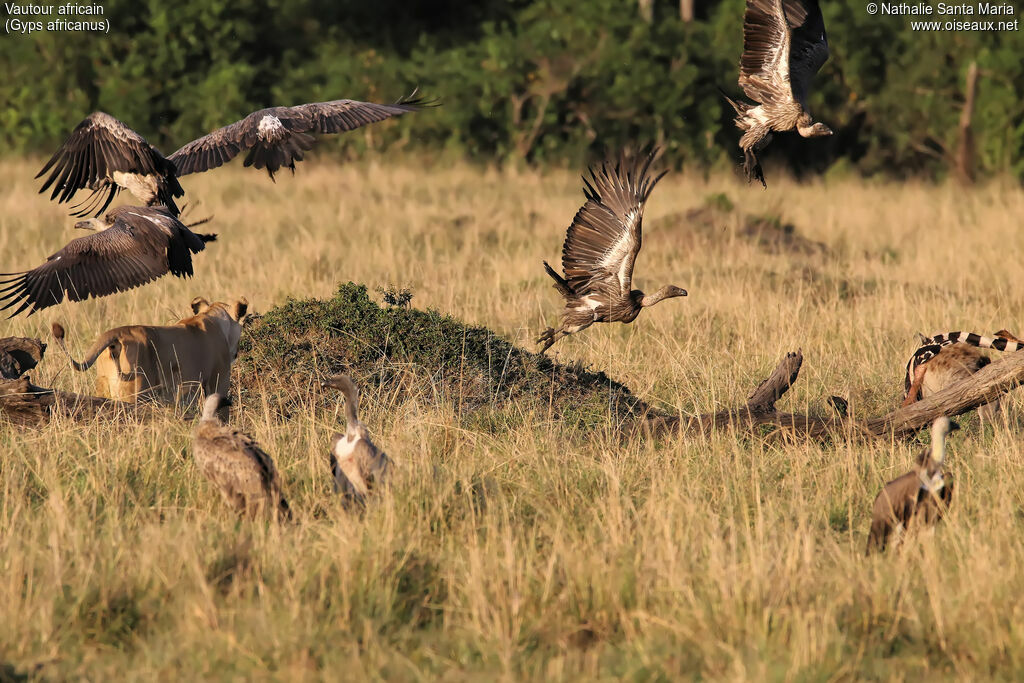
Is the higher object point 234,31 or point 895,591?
point 234,31

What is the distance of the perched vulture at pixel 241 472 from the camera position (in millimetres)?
5094

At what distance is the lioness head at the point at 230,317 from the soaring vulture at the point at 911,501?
3893 millimetres

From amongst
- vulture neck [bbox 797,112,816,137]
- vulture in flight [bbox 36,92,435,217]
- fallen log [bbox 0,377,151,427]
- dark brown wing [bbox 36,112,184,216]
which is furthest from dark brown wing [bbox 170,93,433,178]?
vulture neck [bbox 797,112,816,137]

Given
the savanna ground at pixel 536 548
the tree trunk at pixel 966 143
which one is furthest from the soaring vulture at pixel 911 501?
the tree trunk at pixel 966 143

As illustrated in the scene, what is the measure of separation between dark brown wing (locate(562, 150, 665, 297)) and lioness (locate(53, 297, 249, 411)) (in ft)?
6.56

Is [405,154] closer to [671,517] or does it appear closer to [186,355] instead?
[186,355]

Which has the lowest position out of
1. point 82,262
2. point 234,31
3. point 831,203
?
point 831,203

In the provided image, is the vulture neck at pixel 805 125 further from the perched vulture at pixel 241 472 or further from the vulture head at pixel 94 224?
the perched vulture at pixel 241 472

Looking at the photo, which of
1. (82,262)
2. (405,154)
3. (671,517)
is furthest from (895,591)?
(405,154)

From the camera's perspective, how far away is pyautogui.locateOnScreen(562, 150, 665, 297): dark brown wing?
7480 mm

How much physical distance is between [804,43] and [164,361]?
4576 millimetres

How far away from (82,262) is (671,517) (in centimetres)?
358

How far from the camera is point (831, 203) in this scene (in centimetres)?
1892

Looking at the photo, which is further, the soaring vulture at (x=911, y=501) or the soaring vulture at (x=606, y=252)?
the soaring vulture at (x=606, y=252)
